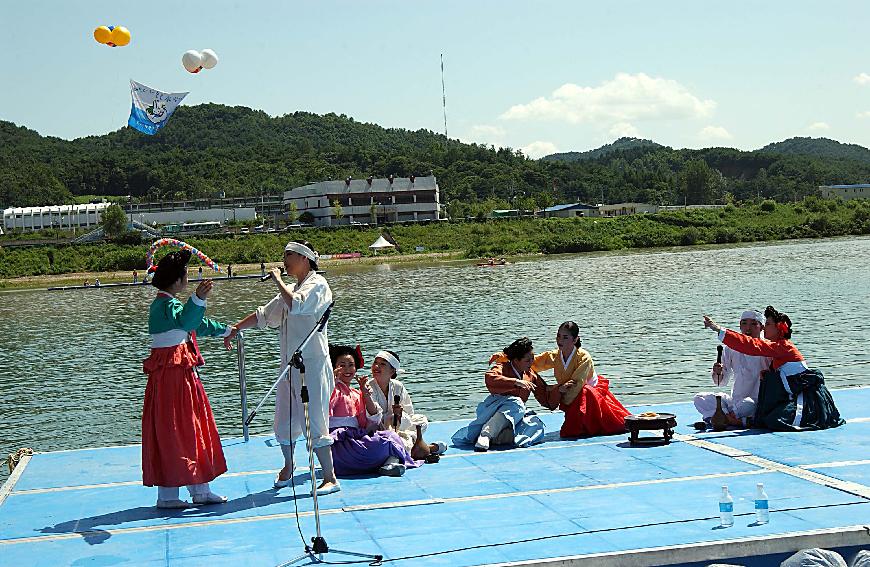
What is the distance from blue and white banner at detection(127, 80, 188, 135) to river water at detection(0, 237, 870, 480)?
5.07 m

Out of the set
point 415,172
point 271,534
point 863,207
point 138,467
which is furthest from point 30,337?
point 415,172

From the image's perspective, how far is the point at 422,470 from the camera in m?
8.22

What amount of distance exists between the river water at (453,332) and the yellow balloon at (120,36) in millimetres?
6015

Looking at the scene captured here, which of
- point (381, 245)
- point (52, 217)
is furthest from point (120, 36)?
point (52, 217)

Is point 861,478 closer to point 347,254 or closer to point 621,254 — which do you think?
point 621,254

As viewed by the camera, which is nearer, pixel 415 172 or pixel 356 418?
pixel 356 418

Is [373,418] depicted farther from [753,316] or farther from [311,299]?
[753,316]

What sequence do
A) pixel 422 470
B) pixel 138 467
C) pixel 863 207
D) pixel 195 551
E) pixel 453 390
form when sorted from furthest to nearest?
pixel 863 207, pixel 453 390, pixel 138 467, pixel 422 470, pixel 195 551

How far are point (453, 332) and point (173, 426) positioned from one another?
21206mm

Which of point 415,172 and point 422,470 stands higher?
point 415,172

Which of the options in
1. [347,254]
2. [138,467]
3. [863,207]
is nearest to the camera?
[138,467]

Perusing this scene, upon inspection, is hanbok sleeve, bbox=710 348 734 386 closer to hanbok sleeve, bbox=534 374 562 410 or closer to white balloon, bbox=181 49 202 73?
hanbok sleeve, bbox=534 374 562 410

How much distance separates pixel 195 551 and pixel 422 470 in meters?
2.36

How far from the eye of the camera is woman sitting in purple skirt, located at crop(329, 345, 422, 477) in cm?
807
